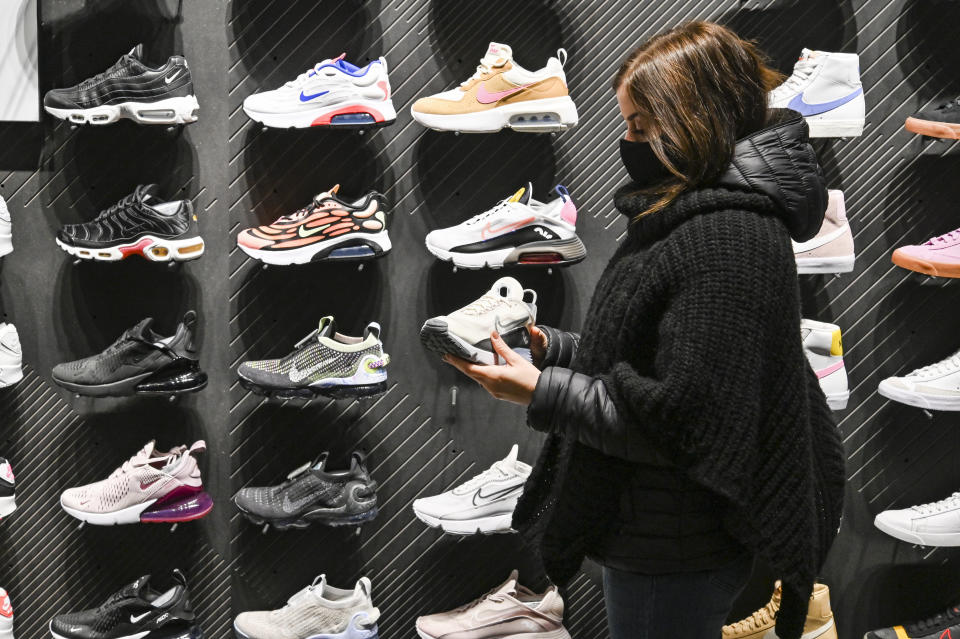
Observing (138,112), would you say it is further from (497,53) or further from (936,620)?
(936,620)

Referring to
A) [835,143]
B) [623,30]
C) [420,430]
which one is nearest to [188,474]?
[420,430]

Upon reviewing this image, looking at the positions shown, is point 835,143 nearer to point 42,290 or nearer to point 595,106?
point 595,106

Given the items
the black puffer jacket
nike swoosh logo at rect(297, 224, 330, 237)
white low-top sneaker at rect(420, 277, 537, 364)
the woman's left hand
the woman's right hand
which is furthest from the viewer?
nike swoosh logo at rect(297, 224, 330, 237)

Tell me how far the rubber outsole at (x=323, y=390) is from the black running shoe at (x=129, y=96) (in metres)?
1.02

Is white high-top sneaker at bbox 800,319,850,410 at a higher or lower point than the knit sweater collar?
lower

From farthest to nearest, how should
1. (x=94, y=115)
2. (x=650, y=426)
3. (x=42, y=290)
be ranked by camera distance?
(x=42, y=290) → (x=94, y=115) → (x=650, y=426)

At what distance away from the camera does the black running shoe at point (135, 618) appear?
3303mm

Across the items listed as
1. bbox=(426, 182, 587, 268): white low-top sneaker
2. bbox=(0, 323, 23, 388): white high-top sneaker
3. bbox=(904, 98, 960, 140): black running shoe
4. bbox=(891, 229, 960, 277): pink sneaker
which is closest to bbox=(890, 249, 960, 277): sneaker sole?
bbox=(891, 229, 960, 277): pink sneaker

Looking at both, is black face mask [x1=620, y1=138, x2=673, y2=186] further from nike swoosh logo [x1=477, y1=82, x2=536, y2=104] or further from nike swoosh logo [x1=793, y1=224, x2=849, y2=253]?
nike swoosh logo [x1=793, y1=224, x2=849, y2=253]

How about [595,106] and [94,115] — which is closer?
[94,115]

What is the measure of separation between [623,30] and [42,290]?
2.49 m

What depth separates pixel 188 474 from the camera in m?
3.33

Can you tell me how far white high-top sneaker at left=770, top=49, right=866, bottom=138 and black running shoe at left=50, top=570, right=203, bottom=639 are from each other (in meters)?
2.92

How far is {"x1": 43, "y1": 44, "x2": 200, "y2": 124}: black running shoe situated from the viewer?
127 inches
